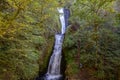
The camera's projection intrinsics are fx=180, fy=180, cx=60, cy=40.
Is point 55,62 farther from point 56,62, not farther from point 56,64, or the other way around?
point 56,64

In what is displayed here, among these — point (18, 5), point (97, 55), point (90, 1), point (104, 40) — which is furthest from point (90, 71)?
point (18, 5)

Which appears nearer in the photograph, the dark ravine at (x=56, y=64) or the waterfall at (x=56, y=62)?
the dark ravine at (x=56, y=64)

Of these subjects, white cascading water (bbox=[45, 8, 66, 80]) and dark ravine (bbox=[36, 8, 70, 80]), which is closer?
dark ravine (bbox=[36, 8, 70, 80])

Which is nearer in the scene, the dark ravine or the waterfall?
the dark ravine

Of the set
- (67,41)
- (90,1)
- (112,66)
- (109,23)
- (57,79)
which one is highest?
(90,1)

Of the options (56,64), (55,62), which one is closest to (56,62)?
(55,62)

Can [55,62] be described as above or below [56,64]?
above

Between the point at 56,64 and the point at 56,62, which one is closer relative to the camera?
the point at 56,64

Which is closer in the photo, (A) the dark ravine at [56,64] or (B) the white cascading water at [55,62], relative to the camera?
(A) the dark ravine at [56,64]

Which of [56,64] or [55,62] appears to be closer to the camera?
[56,64]

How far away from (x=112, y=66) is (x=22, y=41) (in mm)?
6563

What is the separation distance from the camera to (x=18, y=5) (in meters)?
6.53

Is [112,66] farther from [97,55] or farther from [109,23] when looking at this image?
[109,23]

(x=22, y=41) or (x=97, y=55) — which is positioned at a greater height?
(x=22, y=41)
